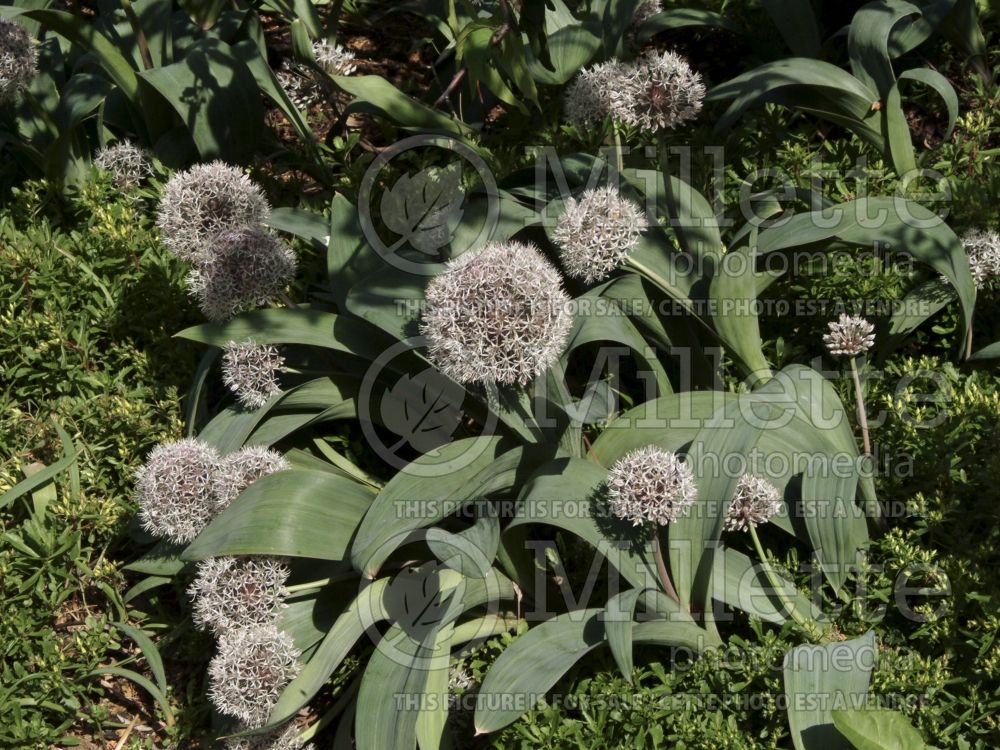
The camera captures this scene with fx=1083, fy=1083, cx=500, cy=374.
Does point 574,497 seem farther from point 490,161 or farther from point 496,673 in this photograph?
point 490,161

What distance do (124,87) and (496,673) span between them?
2414 mm

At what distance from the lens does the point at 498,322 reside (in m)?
2.35

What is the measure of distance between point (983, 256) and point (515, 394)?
1.40 m

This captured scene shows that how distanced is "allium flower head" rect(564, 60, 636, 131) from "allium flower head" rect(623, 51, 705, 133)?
0.03m

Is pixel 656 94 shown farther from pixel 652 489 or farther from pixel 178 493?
pixel 178 493

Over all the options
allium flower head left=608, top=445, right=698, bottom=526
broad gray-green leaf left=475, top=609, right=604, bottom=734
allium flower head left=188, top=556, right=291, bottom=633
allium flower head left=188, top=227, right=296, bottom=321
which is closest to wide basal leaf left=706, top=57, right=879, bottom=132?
allium flower head left=608, top=445, right=698, bottom=526

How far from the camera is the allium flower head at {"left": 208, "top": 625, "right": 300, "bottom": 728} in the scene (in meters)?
2.47

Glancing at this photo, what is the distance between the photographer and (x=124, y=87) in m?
3.67

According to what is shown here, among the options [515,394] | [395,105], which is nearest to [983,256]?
[515,394]

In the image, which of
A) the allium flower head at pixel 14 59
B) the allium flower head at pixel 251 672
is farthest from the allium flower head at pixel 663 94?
the allium flower head at pixel 14 59

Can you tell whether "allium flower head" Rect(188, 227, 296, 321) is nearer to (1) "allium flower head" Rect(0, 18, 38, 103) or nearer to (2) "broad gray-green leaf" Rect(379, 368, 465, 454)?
(2) "broad gray-green leaf" Rect(379, 368, 465, 454)

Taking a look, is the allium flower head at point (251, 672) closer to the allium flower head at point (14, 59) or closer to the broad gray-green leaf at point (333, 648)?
the broad gray-green leaf at point (333, 648)

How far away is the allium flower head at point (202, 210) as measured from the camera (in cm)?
297

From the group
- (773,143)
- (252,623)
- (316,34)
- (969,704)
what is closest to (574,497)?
(252,623)
